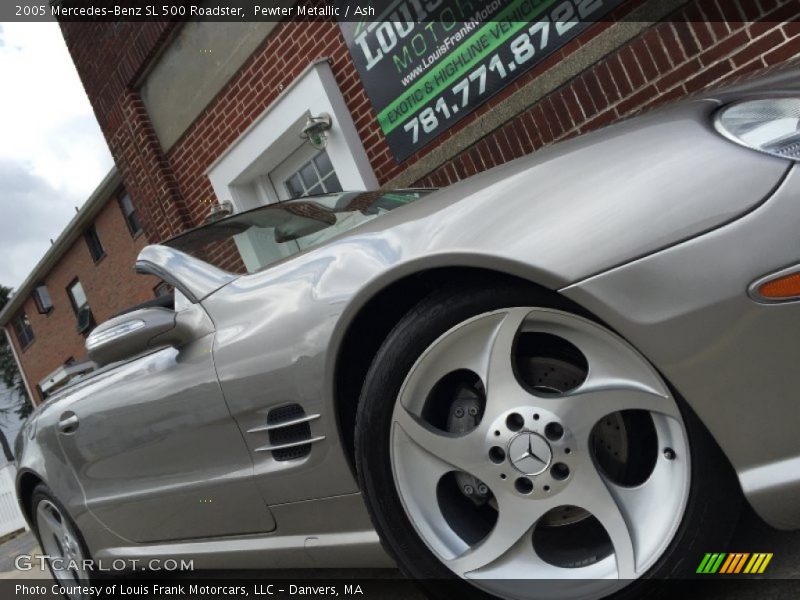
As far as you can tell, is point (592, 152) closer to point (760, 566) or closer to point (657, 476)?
point (657, 476)

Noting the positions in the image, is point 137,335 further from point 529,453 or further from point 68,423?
point 529,453

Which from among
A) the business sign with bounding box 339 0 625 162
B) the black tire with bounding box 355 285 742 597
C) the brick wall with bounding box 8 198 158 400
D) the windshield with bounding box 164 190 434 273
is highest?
the brick wall with bounding box 8 198 158 400

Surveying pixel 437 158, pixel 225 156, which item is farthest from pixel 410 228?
pixel 225 156

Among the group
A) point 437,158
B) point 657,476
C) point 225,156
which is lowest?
point 657,476

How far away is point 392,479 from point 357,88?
442cm

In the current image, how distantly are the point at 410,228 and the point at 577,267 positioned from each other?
0.44m

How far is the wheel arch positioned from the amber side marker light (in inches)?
20.3

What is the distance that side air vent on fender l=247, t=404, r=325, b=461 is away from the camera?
6.05 feet

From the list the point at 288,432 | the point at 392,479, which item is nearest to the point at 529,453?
the point at 392,479

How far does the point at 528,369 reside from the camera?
1.54 meters

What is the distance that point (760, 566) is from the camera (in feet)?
4.84

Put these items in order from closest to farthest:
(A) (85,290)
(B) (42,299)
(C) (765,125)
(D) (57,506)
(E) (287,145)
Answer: (C) (765,125) → (D) (57,506) → (E) (287,145) → (A) (85,290) → (B) (42,299)

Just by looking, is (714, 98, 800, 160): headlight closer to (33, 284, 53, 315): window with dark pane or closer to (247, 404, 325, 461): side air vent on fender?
(247, 404, 325, 461): side air vent on fender

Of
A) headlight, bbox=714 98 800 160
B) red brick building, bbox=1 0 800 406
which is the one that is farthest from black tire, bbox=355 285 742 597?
red brick building, bbox=1 0 800 406
